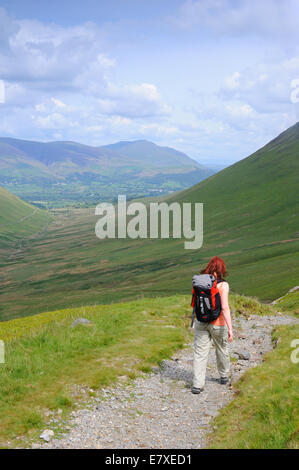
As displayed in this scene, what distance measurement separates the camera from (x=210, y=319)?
16.0 meters

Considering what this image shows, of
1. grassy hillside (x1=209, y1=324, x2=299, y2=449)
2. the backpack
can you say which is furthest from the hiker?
grassy hillside (x1=209, y1=324, x2=299, y2=449)

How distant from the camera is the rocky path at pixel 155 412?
39.5 ft

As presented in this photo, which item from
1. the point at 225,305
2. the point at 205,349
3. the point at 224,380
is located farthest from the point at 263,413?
the point at 225,305

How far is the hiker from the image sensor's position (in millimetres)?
15875

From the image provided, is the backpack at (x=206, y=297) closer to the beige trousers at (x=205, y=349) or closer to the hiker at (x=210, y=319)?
the hiker at (x=210, y=319)

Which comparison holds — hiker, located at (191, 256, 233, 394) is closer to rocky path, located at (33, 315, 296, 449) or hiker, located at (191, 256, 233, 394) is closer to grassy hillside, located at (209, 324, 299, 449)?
rocky path, located at (33, 315, 296, 449)

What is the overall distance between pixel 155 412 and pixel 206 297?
15.6ft

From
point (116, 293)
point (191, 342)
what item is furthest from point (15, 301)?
point (191, 342)

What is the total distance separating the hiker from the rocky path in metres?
0.86

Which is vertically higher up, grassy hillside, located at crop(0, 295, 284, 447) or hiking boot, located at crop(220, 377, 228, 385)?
grassy hillside, located at crop(0, 295, 284, 447)

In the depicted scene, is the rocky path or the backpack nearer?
the rocky path

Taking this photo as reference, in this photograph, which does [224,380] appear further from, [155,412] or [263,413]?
[263,413]

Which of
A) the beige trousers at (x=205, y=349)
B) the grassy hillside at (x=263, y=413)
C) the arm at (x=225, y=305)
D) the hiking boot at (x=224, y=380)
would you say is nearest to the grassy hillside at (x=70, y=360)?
the beige trousers at (x=205, y=349)
